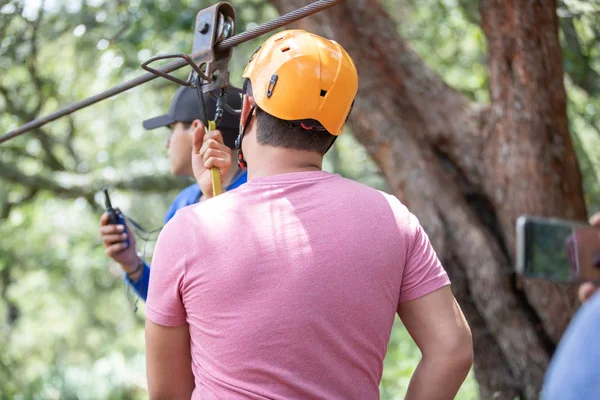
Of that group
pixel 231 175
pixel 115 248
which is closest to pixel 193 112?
pixel 231 175

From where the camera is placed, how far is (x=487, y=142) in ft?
14.8

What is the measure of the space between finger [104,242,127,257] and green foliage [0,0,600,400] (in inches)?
91.2

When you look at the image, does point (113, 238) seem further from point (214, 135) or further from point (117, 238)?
point (214, 135)

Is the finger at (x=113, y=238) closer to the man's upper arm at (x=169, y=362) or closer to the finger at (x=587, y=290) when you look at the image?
the man's upper arm at (x=169, y=362)

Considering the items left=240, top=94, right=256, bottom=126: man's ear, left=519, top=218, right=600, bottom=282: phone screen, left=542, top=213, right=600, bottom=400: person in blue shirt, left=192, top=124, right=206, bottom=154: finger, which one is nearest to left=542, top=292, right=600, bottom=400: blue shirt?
left=542, top=213, right=600, bottom=400: person in blue shirt

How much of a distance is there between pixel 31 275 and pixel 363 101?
1035 centimetres

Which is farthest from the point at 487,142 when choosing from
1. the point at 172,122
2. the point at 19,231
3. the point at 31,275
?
the point at 31,275

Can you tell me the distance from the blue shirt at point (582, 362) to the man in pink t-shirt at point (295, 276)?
749 mm

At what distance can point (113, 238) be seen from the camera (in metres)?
2.93

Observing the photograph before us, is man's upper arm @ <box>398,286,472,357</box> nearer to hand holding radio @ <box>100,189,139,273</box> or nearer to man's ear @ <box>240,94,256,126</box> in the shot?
man's ear @ <box>240,94,256,126</box>

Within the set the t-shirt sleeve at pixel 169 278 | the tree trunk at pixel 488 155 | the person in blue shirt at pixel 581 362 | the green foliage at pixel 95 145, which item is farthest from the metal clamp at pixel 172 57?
the green foliage at pixel 95 145

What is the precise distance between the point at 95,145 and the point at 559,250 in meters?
14.3

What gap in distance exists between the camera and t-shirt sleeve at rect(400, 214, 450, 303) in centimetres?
179

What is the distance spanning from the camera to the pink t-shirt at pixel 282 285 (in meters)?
1.63
